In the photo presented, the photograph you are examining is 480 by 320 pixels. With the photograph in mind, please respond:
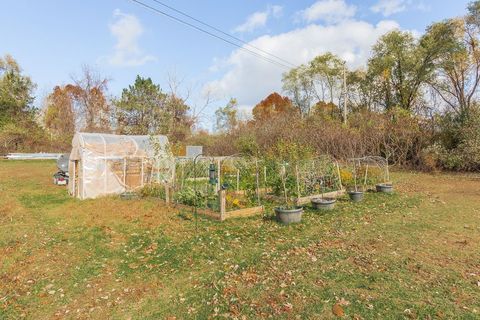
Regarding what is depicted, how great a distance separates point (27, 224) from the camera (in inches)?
298

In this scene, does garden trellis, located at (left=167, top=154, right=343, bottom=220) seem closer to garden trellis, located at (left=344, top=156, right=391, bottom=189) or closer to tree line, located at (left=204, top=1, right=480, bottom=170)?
garden trellis, located at (left=344, top=156, right=391, bottom=189)

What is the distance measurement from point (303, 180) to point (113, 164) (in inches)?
282

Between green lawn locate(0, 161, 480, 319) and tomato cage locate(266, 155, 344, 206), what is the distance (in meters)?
1.55

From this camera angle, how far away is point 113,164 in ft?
38.2

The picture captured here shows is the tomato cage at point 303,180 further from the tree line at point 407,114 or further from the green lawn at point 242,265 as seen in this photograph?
the tree line at point 407,114

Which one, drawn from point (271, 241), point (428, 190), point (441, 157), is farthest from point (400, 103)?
point (271, 241)

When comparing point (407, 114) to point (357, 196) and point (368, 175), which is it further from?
point (357, 196)

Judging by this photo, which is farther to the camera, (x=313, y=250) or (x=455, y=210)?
(x=455, y=210)

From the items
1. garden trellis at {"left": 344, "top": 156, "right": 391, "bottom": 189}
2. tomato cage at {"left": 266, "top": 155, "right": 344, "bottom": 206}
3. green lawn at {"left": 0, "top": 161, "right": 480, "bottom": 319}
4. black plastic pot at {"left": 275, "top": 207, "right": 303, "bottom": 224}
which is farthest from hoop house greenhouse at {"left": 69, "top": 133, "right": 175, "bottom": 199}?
garden trellis at {"left": 344, "top": 156, "right": 391, "bottom": 189}

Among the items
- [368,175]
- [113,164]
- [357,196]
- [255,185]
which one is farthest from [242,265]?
[368,175]

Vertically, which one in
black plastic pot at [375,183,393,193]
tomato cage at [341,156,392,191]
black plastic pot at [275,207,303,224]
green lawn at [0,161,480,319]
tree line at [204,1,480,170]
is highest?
tree line at [204,1,480,170]

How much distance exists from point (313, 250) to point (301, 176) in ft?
14.6

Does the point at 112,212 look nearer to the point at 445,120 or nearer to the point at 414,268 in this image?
the point at 414,268

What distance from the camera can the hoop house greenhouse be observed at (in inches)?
432
